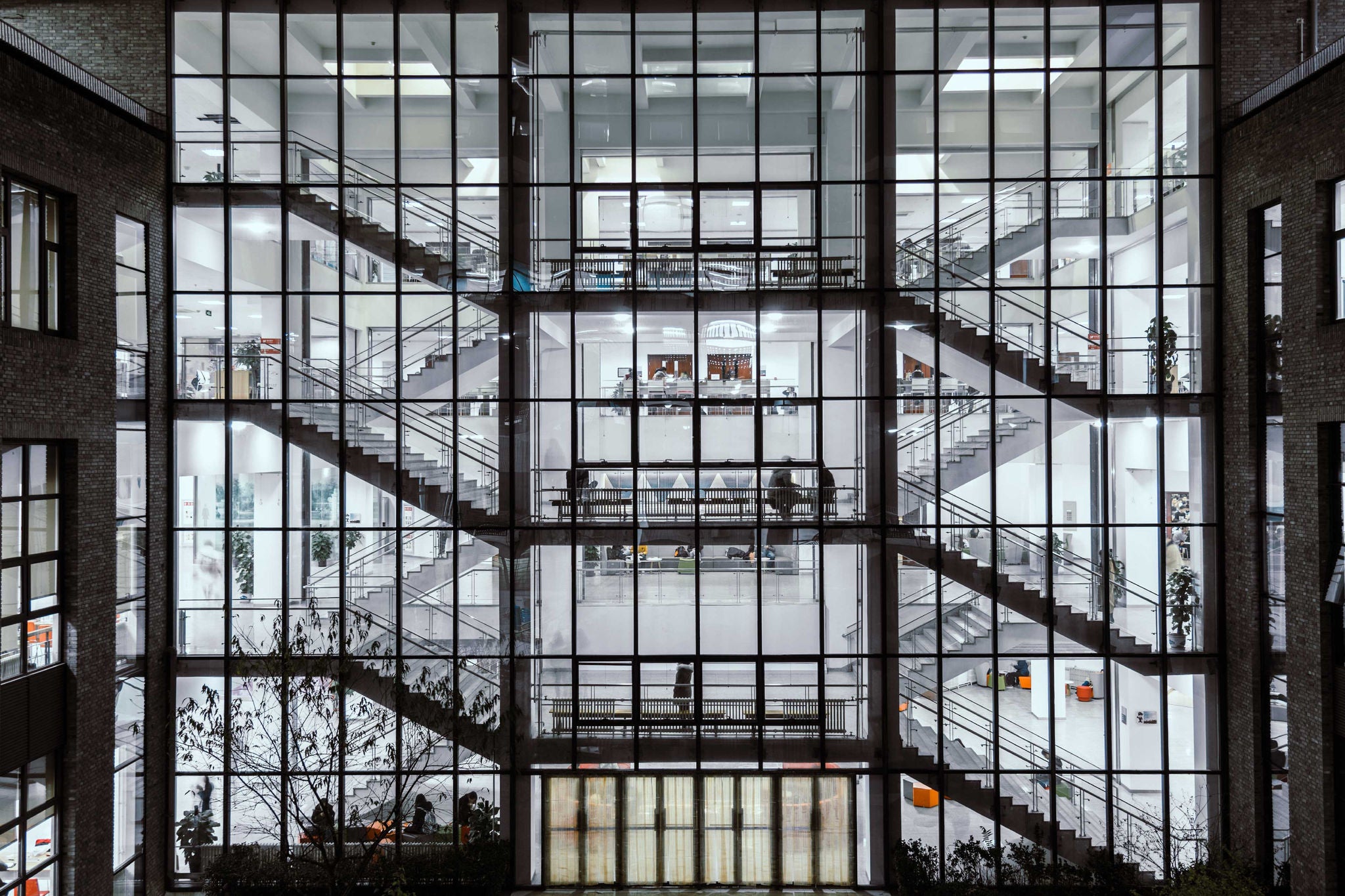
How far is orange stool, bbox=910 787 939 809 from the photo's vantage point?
1755 centimetres

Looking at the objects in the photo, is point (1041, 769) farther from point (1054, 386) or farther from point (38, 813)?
point (38, 813)

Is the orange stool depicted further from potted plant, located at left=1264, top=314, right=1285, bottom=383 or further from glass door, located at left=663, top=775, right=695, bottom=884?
potted plant, located at left=1264, top=314, right=1285, bottom=383

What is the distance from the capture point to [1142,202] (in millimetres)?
16672

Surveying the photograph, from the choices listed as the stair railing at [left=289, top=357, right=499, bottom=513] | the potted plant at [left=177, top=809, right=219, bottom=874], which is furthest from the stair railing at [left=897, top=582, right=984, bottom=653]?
the potted plant at [left=177, top=809, right=219, bottom=874]

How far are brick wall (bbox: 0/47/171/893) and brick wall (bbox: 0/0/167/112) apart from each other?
1.91 m

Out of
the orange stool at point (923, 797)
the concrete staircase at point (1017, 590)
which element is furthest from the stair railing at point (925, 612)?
the orange stool at point (923, 797)

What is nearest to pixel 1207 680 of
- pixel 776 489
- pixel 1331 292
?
pixel 1331 292

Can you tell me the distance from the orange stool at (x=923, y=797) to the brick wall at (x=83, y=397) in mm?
15172

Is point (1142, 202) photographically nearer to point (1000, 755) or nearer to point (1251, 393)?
point (1251, 393)

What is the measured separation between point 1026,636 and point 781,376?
7121 millimetres

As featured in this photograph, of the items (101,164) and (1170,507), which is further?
(1170,507)

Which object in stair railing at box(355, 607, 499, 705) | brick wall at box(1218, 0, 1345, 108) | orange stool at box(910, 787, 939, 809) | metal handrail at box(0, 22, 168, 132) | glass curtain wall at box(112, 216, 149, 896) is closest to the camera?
metal handrail at box(0, 22, 168, 132)

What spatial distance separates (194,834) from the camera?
51.4 feet

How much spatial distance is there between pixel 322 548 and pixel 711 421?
334 inches
